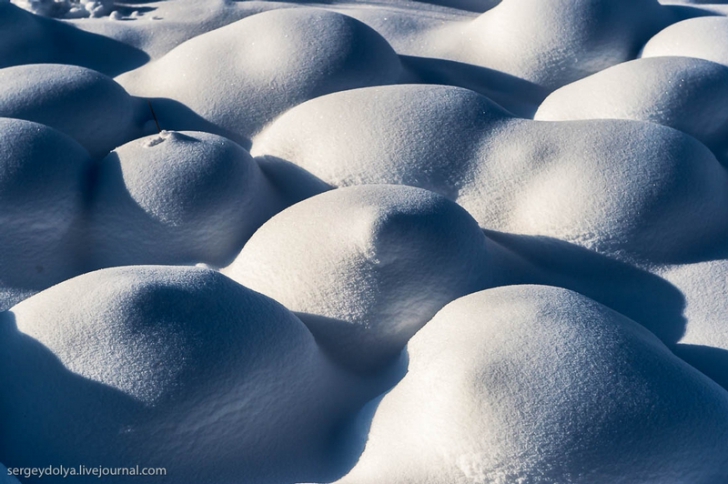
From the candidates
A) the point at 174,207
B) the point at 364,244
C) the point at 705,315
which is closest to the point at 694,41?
the point at 705,315

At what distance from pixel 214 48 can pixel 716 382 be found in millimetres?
1149

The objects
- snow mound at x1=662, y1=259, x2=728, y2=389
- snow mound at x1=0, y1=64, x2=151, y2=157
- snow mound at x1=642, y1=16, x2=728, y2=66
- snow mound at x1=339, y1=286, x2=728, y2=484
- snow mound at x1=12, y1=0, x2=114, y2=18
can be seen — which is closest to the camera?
snow mound at x1=339, y1=286, x2=728, y2=484

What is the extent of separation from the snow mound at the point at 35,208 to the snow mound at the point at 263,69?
0.33m

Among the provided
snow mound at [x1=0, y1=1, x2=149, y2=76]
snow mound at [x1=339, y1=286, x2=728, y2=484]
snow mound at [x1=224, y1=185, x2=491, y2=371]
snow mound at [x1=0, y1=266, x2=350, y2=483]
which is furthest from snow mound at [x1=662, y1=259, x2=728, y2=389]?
snow mound at [x1=0, y1=1, x2=149, y2=76]

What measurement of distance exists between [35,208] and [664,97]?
1.12 metres

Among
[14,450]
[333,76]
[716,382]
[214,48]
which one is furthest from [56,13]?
[716,382]

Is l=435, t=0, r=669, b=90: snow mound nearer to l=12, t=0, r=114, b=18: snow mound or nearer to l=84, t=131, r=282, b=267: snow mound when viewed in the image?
l=84, t=131, r=282, b=267: snow mound

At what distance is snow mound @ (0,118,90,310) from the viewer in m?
1.27

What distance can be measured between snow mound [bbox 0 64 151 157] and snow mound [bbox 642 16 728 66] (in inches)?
44.3

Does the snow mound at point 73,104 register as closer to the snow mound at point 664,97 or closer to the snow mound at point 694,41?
the snow mound at point 664,97

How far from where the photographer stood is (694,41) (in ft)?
5.88

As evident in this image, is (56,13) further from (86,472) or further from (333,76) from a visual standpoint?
(86,472)

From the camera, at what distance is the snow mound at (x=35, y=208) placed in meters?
1.27

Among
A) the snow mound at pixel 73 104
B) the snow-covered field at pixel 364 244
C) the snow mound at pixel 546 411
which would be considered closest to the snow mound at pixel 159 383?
the snow-covered field at pixel 364 244
